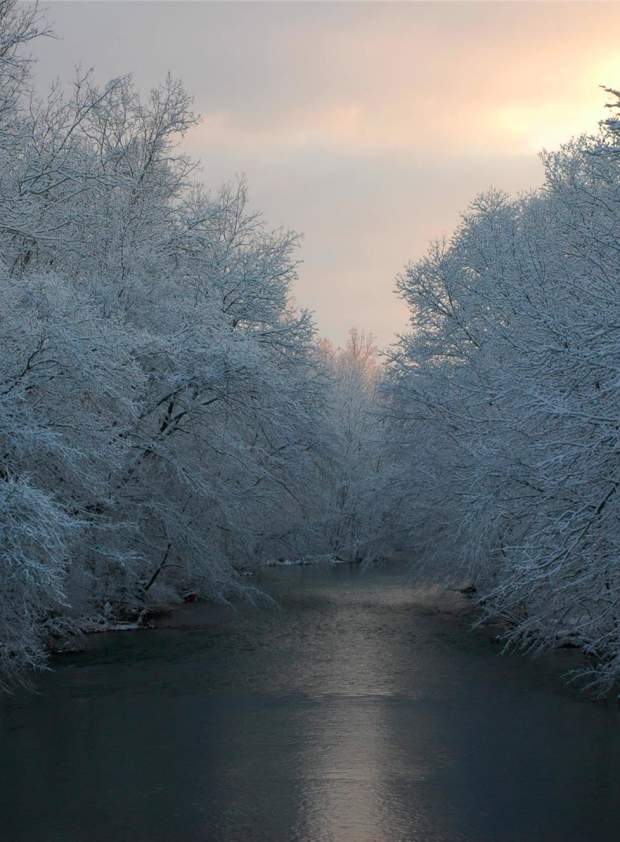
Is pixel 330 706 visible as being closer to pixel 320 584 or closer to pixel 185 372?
pixel 185 372

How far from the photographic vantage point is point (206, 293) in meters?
22.9

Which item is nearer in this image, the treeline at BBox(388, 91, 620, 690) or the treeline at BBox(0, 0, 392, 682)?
the treeline at BBox(388, 91, 620, 690)

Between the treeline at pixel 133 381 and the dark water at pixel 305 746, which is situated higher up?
the treeline at pixel 133 381

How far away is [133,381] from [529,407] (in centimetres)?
776

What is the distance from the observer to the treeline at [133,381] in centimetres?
1403

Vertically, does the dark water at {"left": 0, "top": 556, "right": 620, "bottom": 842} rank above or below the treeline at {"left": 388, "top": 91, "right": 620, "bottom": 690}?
below

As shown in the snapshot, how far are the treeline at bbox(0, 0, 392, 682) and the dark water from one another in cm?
188

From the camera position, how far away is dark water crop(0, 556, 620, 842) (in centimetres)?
1029

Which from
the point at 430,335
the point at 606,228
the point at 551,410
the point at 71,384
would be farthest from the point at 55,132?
the point at 551,410

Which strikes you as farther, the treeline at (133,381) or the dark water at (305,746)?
the treeline at (133,381)

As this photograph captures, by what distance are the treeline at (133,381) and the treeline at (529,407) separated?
9.24ft

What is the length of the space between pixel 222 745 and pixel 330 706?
232 cm

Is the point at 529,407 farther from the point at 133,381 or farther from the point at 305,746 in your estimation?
the point at 133,381

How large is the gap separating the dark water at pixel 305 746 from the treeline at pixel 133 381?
6.16 ft
